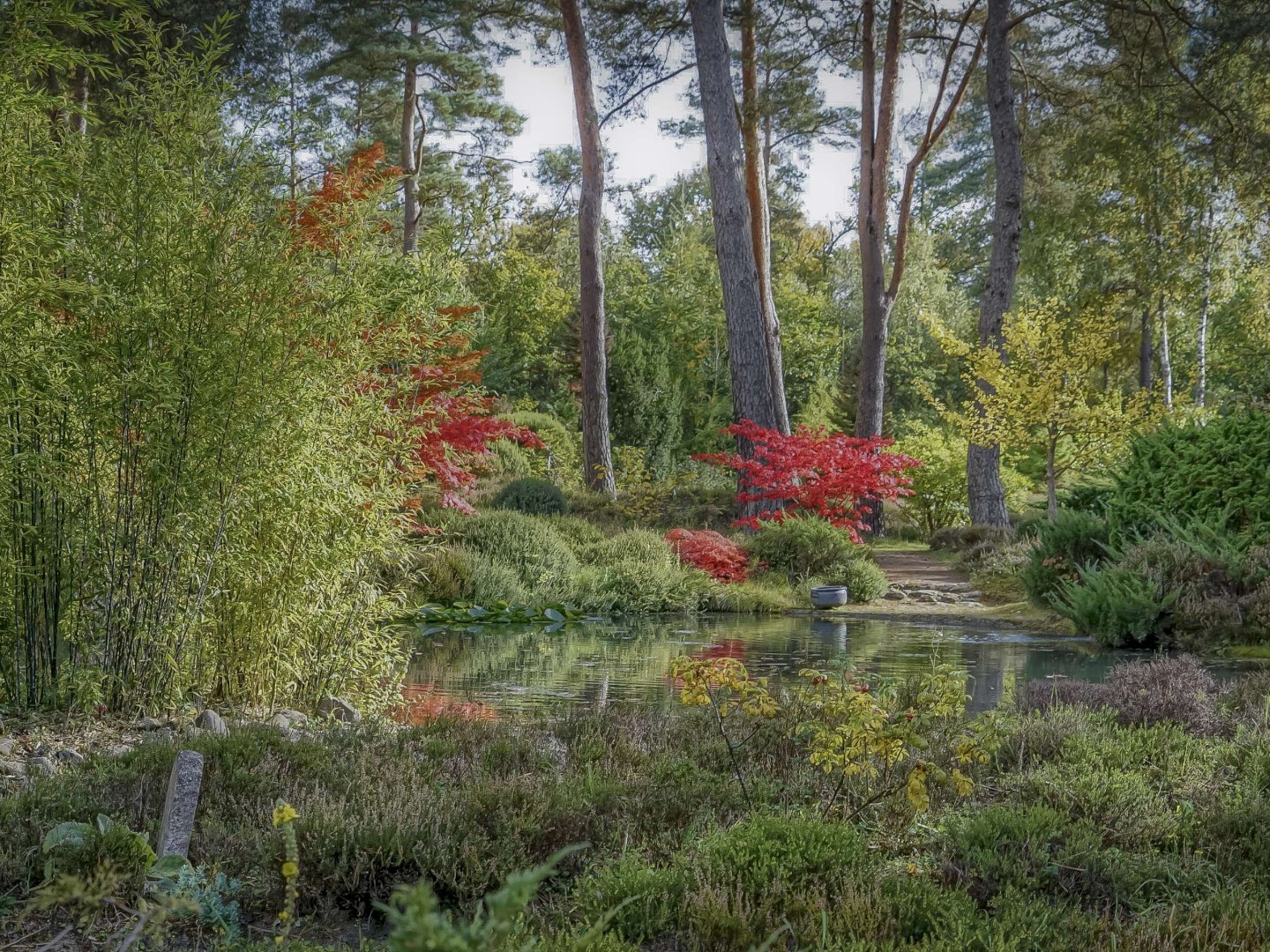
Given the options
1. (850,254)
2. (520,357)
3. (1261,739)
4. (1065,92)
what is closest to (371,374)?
(1261,739)

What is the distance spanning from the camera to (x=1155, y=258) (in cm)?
1817

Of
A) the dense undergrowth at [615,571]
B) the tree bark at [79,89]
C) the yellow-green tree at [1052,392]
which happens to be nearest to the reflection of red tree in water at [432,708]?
the dense undergrowth at [615,571]

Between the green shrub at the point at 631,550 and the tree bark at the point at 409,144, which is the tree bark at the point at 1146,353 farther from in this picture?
the tree bark at the point at 409,144

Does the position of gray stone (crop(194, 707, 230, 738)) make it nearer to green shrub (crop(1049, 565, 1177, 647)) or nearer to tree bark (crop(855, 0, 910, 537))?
green shrub (crop(1049, 565, 1177, 647))

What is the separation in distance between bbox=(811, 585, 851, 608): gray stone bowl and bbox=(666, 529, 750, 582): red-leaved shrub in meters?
1.08

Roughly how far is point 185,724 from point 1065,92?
1683 centimetres

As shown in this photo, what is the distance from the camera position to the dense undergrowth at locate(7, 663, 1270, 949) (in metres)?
2.62

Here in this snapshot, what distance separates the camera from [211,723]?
175 inches

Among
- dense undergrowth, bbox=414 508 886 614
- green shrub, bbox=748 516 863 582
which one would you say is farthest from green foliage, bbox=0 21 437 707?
green shrub, bbox=748 516 863 582

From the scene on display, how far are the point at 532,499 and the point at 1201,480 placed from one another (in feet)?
A: 23.9

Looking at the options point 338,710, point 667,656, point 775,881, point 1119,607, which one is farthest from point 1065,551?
point 775,881

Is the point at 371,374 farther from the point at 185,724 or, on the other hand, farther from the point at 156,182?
the point at 185,724

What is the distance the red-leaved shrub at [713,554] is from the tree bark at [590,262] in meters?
4.26

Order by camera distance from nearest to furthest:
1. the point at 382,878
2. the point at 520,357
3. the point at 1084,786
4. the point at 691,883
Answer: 1. the point at 691,883
2. the point at 382,878
3. the point at 1084,786
4. the point at 520,357
